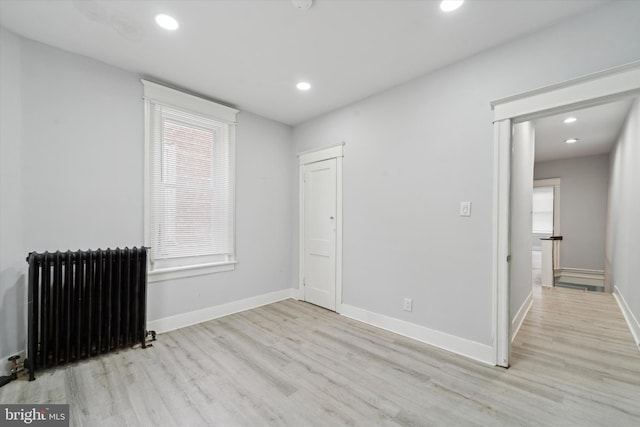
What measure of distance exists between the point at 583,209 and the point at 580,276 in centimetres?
152

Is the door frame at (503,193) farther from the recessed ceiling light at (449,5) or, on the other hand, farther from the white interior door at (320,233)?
the white interior door at (320,233)

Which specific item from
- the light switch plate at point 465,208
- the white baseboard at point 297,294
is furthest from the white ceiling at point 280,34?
Answer: the white baseboard at point 297,294

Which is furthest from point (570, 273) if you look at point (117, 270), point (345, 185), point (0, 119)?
point (0, 119)

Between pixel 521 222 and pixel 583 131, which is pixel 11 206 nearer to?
pixel 521 222

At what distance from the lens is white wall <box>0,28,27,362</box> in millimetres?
2025

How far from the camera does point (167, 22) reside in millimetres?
1972

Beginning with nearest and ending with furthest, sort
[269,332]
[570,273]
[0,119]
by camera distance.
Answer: [0,119]
[269,332]
[570,273]

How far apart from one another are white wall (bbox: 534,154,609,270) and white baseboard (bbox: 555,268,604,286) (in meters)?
0.09

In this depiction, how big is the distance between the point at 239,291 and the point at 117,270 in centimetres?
149

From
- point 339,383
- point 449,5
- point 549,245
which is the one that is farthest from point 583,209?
point 339,383

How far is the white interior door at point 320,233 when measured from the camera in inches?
141

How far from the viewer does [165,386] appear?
1.91 metres

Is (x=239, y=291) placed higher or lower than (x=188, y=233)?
lower

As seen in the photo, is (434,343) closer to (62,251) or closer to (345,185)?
(345,185)
